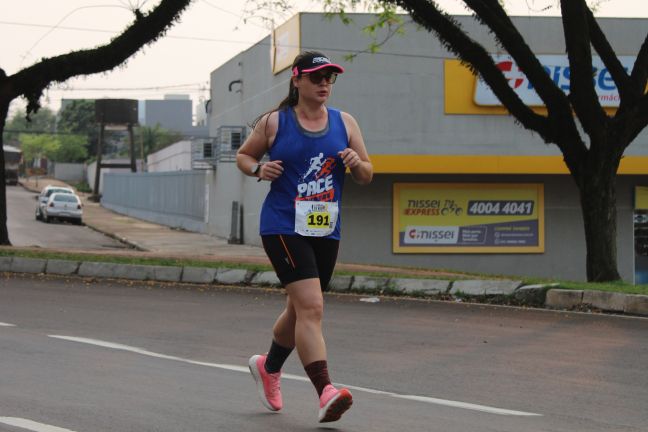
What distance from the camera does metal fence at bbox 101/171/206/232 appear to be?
44094 millimetres

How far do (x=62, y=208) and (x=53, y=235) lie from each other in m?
10.1

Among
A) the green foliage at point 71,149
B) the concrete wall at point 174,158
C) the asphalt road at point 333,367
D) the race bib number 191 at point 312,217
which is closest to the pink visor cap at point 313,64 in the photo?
the race bib number 191 at point 312,217

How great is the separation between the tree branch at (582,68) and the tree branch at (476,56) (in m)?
0.57

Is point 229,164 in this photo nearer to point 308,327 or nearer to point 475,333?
point 475,333

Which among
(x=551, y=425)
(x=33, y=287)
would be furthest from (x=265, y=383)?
(x=33, y=287)

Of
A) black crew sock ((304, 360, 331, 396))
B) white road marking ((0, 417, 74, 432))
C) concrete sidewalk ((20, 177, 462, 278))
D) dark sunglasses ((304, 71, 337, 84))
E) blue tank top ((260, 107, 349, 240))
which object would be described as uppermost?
dark sunglasses ((304, 71, 337, 84))

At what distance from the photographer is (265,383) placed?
20.3ft

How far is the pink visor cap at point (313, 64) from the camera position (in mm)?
5902

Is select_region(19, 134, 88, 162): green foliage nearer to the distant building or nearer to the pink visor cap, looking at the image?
the distant building

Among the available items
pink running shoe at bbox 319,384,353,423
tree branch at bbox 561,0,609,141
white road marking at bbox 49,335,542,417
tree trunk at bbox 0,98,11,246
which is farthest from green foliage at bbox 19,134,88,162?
pink running shoe at bbox 319,384,353,423

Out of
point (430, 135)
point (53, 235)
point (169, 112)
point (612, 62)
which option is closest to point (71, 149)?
point (169, 112)

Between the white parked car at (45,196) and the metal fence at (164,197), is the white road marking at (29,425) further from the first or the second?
the white parked car at (45,196)

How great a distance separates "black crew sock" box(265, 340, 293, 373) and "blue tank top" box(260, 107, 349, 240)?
0.73 metres

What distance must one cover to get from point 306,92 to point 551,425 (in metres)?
2.12
